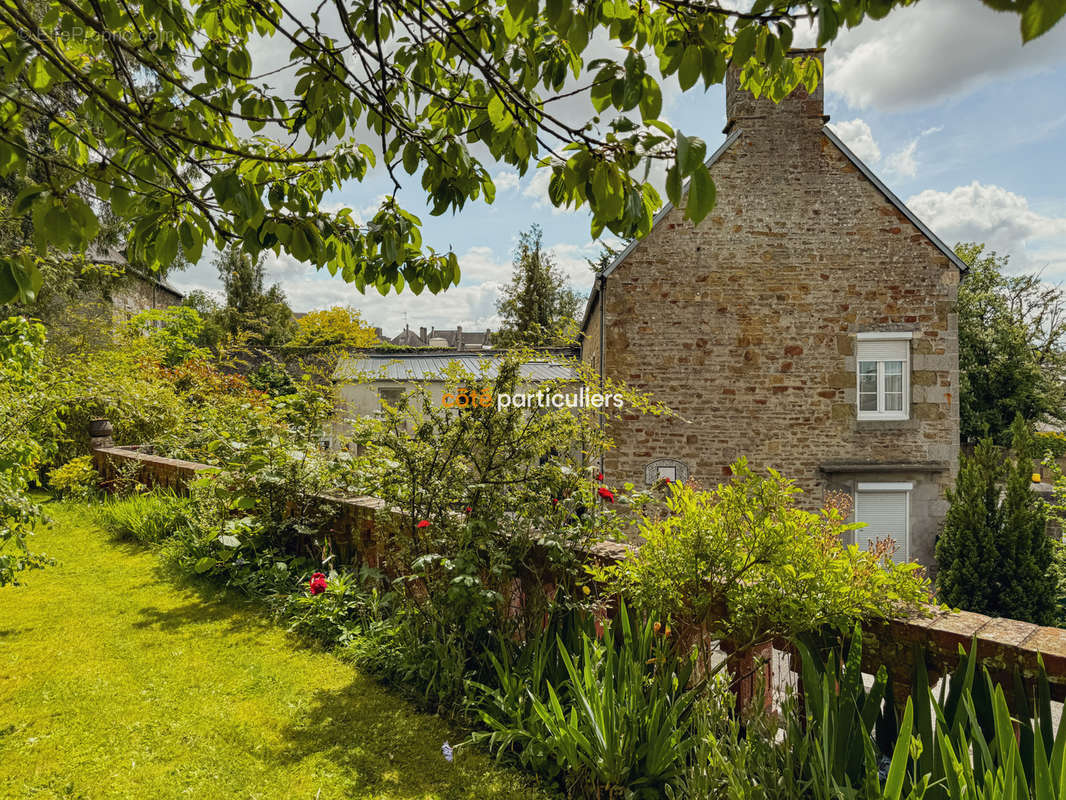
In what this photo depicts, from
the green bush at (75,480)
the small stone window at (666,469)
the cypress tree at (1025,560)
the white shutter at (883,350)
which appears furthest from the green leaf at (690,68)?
the white shutter at (883,350)

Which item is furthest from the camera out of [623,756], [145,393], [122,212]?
[145,393]

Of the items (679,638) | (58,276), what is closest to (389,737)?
(679,638)

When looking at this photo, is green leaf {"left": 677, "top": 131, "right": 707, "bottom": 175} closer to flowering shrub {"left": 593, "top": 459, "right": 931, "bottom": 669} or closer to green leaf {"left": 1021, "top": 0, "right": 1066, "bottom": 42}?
green leaf {"left": 1021, "top": 0, "right": 1066, "bottom": 42}

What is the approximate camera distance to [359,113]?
8.64ft

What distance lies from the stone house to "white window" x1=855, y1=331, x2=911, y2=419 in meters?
0.02

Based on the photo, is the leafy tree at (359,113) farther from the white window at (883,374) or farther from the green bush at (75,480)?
the white window at (883,374)

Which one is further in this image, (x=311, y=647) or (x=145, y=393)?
(x=145, y=393)

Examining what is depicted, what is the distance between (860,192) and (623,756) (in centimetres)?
1092

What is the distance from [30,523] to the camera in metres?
3.58

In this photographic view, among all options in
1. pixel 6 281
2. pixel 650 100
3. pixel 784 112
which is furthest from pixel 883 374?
pixel 6 281

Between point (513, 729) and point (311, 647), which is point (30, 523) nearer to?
point (311, 647)

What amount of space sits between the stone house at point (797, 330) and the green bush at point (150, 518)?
6.56 meters

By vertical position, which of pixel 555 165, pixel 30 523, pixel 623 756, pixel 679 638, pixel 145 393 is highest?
pixel 555 165

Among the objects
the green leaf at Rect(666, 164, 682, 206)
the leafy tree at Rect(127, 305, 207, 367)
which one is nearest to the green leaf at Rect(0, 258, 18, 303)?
the green leaf at Rect(666, 164, 682, 206)
